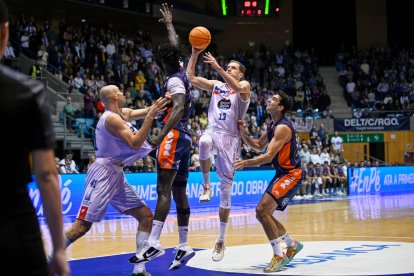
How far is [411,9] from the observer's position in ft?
129

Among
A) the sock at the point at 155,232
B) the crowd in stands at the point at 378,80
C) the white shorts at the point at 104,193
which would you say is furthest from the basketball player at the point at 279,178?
the crowd in stands at the point at 378,80

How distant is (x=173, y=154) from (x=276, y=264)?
1775 mm

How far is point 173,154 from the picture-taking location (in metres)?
7.59

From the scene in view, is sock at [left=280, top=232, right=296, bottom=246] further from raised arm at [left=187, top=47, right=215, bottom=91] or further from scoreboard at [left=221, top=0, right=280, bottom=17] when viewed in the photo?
scoreboard at [left=221, top=0, right=280, bottom=17]

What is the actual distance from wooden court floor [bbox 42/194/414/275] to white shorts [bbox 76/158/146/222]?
2.34m

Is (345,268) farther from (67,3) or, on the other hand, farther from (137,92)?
(67,3)

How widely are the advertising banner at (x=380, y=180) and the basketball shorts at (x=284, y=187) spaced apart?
17142mm

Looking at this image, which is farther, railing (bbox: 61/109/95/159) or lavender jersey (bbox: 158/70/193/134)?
railing (bbox: 61/109/95/159)

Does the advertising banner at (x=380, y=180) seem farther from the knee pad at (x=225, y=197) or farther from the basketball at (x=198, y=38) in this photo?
the basketball at (x=198, y=38)

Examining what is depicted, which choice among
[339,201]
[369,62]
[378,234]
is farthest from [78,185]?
[369,62]

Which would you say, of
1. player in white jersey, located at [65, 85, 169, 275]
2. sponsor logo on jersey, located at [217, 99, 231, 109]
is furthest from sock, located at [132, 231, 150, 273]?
sponsor logo on jersey, located at [217, 99, 231, 109]

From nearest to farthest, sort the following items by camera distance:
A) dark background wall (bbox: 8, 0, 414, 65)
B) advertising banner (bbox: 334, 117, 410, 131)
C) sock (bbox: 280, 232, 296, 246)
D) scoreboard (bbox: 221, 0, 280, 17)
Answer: sock (bbox: 280, 232, 296, 246)
scoreboard (bbox: 221, 0, 280, 17)
advertising banner (bbox: 334, 117, 410, 131)
dark background wall (bbox: 8, 0, 414, 65)

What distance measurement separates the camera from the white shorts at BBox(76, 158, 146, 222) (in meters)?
7.02

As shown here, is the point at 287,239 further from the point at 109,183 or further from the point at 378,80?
the point at 378,80
